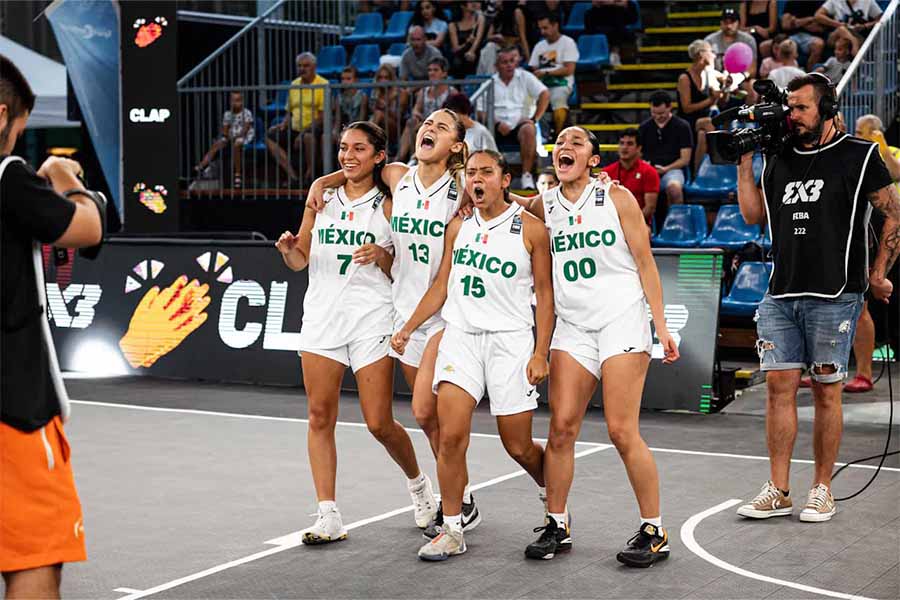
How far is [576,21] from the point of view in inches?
717

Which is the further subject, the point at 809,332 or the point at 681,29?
the point at 681,29

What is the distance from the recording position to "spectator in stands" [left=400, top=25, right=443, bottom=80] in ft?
55.3

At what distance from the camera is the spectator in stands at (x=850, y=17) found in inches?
607

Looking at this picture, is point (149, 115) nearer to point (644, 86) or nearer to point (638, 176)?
point (638, 176)

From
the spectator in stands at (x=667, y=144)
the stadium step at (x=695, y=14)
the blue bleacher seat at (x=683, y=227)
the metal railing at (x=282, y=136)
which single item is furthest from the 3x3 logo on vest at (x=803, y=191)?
the stadium step at (x=695, y=14)

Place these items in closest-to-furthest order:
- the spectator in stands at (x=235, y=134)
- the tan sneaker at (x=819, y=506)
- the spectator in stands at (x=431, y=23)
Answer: the tan sneaker at (x=819, y=506) < the spectator in stands at (x=235, y=134) < the spectator in stands at (x=431, y=23)

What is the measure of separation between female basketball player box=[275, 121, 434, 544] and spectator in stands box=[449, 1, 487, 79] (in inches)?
433

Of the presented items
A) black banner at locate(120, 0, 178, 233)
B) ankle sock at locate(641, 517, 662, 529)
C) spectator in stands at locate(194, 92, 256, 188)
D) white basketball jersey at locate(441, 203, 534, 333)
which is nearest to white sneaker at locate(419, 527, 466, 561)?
ankle sock at locate(641, 517, 662, 529)

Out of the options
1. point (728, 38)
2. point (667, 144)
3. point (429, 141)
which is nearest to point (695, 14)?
point (728, 38)

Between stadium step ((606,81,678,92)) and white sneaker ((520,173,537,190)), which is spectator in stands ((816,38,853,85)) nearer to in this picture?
stadium step ((606,81,678,92))

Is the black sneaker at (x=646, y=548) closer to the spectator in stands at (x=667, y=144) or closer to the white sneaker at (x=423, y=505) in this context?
the white sneaker at (x=423, y=505)

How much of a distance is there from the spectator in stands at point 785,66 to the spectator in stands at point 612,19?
366 centimetres

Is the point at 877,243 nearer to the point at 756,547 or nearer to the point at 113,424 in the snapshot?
the point at 756,547

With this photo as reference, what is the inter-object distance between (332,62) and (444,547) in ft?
46.5
